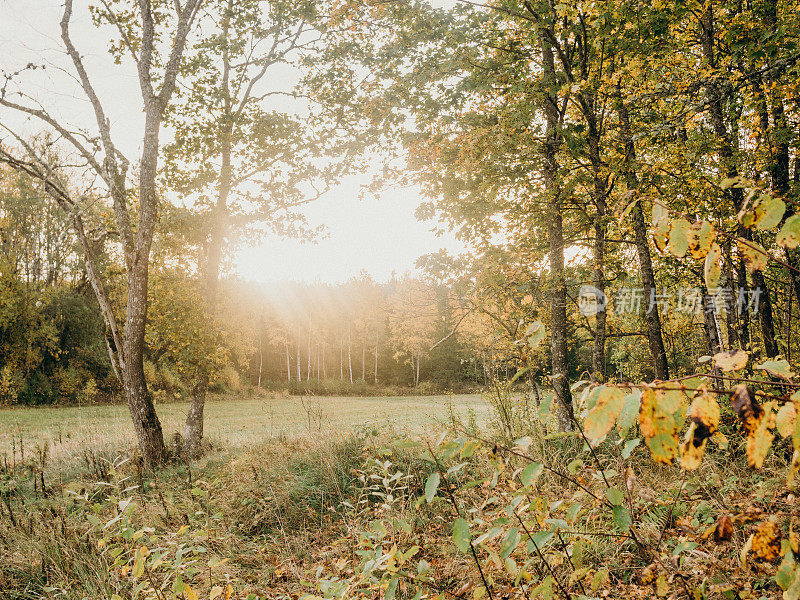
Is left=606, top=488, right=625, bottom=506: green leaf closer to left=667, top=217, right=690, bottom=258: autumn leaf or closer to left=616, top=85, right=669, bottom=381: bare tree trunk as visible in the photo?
left=667, top=217, right=690, bottom=258: autumn leaf

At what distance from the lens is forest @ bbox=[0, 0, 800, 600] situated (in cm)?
199

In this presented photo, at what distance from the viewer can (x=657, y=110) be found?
595 centimetres

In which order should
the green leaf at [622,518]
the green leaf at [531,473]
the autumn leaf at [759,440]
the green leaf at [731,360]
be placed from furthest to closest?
the green leaf at [622,518] < the green leaf at [531,473] < the green leaf at [731,360] < the autumn leaf at [759,440]

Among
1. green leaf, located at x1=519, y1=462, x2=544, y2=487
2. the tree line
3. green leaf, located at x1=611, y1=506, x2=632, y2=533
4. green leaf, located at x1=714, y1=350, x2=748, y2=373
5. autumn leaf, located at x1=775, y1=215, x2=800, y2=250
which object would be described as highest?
the tree line

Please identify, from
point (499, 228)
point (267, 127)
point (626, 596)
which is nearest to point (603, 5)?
point (499, 228)

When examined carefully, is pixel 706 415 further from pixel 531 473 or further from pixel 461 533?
pixel 461 533

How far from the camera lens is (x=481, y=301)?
22.0ft

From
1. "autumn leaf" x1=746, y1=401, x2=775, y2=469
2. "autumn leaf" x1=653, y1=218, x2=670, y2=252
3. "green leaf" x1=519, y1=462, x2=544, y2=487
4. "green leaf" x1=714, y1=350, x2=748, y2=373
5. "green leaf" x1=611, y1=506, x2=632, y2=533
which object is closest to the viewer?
"autumn leaf" x1=746, y1=401, x2=775, y2=469

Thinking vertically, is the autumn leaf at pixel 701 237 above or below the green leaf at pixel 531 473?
above

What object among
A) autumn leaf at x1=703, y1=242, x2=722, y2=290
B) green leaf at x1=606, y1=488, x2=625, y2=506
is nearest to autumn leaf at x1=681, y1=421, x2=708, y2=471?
autumn leaf at x1=703, y1=242, x2=722, y2=290

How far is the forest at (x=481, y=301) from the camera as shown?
199cm

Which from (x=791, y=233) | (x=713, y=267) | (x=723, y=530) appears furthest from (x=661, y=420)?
(x=723, y=530)

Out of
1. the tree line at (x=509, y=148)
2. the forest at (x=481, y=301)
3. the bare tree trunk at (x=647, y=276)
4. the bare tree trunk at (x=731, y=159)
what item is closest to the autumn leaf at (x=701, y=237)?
the forest at (x=481, y=301)

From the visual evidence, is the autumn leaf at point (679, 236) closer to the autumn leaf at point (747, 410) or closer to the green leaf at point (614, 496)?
the autumn leaf at point (747, 410)
